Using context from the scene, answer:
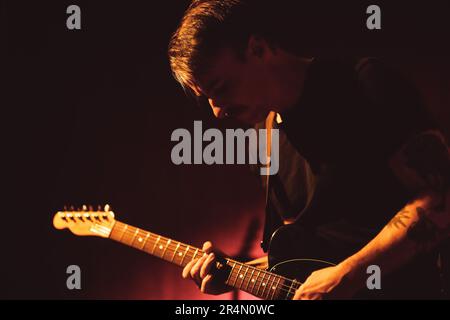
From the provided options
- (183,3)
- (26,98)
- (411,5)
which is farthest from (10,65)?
(411,5)

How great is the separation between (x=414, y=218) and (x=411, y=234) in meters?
0.04

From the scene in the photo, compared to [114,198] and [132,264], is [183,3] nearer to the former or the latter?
[114,198]

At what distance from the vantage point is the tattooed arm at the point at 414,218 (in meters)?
0.97

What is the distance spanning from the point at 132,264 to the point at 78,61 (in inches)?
42.4

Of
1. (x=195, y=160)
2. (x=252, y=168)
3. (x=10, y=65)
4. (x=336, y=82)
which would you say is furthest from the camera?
(x=195, y=160)

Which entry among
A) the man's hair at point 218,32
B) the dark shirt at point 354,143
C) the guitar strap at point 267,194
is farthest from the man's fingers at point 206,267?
the man's hair at point 218,32

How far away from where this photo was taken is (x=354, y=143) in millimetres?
1088

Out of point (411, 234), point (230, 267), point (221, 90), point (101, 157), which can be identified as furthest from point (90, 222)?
point (411, 234)

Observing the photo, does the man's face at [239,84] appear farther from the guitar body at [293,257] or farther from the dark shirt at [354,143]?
the guitar body at [293,257]

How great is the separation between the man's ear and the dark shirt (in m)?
0.14

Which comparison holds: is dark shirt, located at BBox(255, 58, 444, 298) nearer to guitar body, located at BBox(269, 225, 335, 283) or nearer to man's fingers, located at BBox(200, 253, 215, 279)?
guitar body, located at BBox(269, 225, 335, 283)

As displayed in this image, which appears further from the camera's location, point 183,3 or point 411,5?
point 183,3

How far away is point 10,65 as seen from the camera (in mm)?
2027

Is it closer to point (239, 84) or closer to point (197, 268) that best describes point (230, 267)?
point (197, 268)
